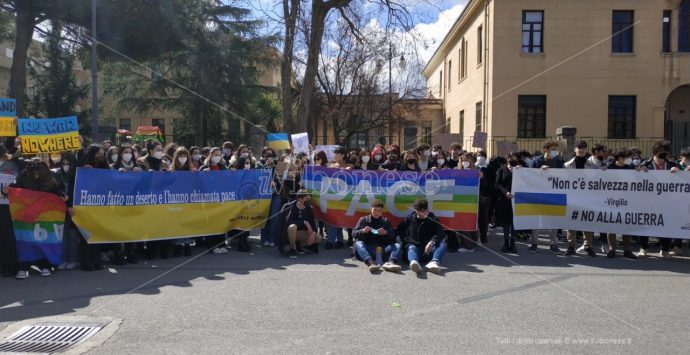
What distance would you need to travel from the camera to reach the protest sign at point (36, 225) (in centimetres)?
822

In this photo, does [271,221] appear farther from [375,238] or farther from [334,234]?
[375,238]

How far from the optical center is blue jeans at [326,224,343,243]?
10.4 metres

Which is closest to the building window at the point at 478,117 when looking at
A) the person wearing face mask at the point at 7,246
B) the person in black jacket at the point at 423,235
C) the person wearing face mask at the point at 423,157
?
the person wearing face mask at the point at 423,157

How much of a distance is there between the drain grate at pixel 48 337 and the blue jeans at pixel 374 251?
411cm

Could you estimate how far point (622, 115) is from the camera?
84.1 feet

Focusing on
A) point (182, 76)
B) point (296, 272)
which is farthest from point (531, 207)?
point (182, 76)

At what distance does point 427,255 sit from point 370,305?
247cm

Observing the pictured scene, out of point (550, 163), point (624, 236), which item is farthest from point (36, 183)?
point (624, 236)

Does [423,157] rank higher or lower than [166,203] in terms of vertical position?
higher

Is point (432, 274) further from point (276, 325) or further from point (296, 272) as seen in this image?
point (276, 325)

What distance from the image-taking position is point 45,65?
1217 inches

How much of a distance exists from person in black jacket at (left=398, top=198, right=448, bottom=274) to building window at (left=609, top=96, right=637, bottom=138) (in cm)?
1987

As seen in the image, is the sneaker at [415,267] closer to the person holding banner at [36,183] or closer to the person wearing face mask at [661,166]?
the person wearing face mask at [661,166]

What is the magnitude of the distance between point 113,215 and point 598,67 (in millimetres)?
22987
